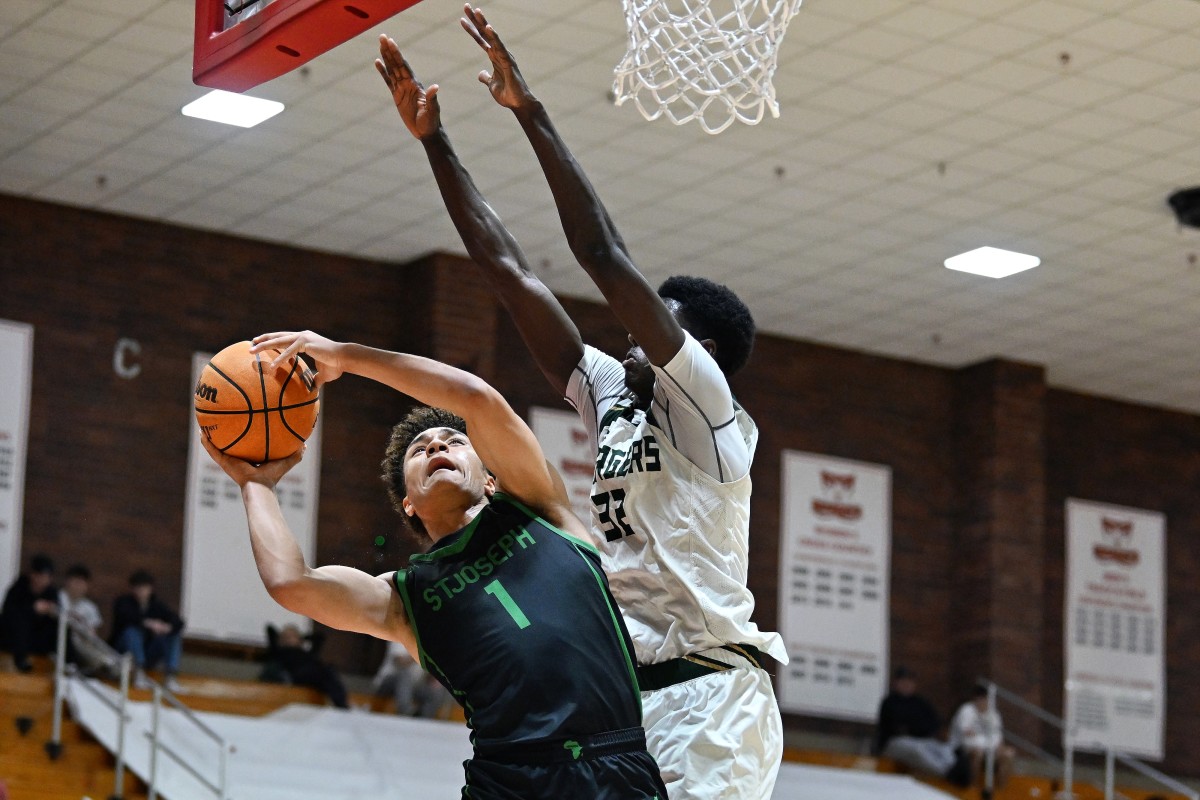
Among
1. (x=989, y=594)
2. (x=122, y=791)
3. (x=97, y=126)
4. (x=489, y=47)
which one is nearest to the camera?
(x=489, y=47)

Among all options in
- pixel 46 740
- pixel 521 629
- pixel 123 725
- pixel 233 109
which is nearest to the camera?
pixel 521 629

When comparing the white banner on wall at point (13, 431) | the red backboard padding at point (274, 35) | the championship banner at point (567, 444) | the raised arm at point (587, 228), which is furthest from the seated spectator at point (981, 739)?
the raised arm at point (587, 228)

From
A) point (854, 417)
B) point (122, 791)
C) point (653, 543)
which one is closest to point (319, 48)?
point (653, 543)

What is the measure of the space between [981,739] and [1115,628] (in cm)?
400

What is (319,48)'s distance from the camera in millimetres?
6316

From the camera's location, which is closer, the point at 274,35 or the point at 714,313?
the point at 714,313

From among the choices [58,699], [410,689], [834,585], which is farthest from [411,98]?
[834,585]

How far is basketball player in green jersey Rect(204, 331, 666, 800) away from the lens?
438 cm

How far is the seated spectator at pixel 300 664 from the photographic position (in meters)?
16.4

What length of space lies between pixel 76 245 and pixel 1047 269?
9.39 meters

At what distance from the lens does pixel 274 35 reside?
6297mm

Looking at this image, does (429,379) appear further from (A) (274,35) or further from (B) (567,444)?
(B) (567,444)

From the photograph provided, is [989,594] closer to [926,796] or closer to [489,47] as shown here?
[926,796]

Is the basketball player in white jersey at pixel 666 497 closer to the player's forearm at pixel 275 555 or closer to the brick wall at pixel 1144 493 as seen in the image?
the player's forearm at pixel 275 555
